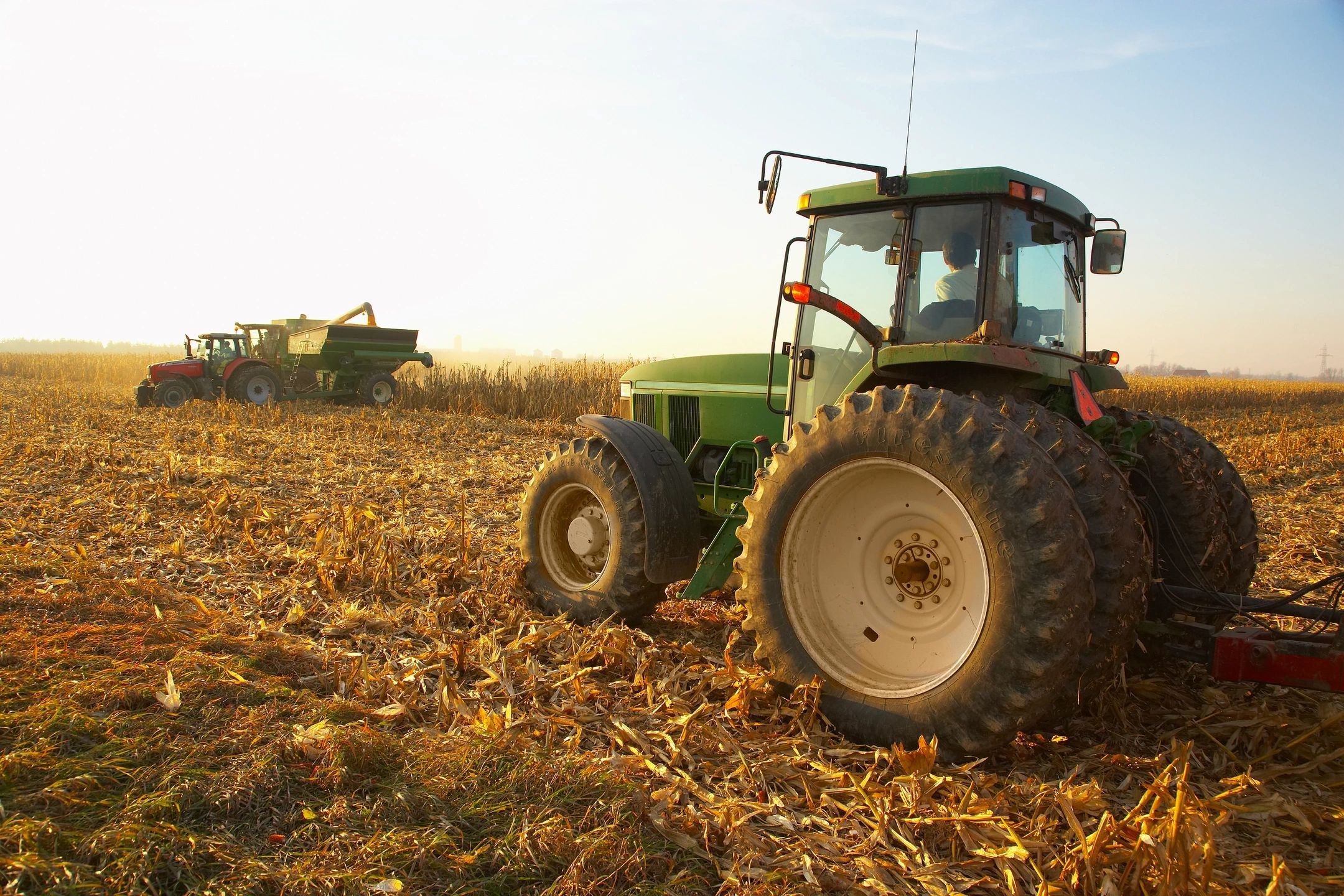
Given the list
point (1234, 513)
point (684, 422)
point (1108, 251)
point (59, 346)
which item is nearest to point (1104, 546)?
point (1234, 513)

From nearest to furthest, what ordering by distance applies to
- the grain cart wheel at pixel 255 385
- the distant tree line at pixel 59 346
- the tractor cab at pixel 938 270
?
the tractor cab at pixel 938 270
the grain cart wheel at pixel 255 385
the distant tree line at pixel 59 346

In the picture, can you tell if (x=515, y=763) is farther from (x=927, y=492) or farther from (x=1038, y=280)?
(x=1038, y=280)

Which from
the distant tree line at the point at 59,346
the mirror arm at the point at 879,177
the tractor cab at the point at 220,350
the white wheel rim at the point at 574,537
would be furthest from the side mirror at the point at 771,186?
the distant tree line at the point at 59,346

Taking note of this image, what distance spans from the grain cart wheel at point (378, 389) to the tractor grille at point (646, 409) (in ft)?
51.5

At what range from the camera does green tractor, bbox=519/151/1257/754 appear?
2807 mm

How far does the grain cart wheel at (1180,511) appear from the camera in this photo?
3926mm

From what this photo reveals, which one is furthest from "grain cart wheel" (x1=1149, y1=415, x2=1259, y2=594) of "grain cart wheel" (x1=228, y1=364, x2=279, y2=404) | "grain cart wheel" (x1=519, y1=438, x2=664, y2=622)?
"grain cart wheel" (x1=228, y1=364, x2=279, y2=404)

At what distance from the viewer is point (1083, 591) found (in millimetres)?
2699

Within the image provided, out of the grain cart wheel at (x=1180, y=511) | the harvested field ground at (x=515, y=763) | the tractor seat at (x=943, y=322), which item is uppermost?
the tractor seat at (x=943, y=322)

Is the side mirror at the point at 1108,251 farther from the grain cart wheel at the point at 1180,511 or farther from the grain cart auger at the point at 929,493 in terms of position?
the grain cart wheel at the point at 1180,511

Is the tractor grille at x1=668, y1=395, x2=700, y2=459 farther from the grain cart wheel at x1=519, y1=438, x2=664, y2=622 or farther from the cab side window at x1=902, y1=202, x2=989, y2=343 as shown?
the cab side window at x1=902, y1=202, x2=989, y2=343

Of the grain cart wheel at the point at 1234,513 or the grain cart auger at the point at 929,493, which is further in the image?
the grain cart wheel at the point at 1234,513

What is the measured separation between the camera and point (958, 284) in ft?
12.2

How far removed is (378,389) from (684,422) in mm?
16770
